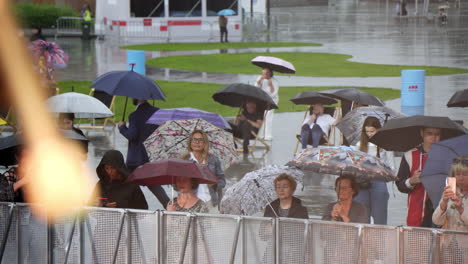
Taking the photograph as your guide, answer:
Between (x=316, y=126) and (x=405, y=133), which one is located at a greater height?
(x=405, y=133)

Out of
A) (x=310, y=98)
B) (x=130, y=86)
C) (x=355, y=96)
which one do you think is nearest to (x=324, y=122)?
(x=310, y=98)

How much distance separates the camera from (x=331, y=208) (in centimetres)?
896

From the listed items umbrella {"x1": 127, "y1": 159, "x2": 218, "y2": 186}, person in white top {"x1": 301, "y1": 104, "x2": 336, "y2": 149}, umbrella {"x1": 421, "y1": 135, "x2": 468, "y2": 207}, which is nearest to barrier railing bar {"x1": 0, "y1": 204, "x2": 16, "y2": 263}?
umbrella {"x1": 127, "y1": 159, "x2": 218, "y2": 186}

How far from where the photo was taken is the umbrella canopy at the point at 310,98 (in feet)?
52.0

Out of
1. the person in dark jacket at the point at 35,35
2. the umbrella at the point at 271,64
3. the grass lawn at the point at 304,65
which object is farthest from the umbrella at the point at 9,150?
the person in dark jacket at the point at 35,35

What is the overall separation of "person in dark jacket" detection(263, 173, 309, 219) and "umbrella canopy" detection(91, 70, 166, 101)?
4.29m

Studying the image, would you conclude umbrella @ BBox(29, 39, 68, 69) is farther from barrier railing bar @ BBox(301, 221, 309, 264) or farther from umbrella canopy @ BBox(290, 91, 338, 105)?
barrier railing bar @ BBox(301, 221, 309, 264)

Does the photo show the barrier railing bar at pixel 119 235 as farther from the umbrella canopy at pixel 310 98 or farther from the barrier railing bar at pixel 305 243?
the umbrella canopy at pixel 310 98

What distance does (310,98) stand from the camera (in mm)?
16156

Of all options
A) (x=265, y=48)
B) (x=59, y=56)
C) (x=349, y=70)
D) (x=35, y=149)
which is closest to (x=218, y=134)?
(x=35, y=149)

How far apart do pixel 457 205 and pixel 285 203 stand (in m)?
1.67

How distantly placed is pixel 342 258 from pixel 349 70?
27.2 m

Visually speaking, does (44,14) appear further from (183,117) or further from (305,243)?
(305,243)

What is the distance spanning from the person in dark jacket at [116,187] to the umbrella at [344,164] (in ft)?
5.11
